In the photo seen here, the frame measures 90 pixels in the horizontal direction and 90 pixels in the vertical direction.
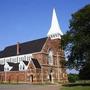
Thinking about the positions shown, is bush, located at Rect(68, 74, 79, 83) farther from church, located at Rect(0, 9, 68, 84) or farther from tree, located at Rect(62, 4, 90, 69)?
tree, located at Rect(62, 4, 90, 69)

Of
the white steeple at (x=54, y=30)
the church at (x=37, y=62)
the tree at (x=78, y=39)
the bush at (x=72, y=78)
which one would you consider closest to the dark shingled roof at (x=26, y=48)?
the church at (x=37, y=62)

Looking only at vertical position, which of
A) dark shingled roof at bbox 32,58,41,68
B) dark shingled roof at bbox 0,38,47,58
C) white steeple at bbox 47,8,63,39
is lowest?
dark shingled roof at bbox 32,58,41,68

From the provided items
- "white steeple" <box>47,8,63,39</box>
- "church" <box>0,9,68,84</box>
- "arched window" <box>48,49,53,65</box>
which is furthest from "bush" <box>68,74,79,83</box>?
"white steeple" <box>47,8,63,39</box>

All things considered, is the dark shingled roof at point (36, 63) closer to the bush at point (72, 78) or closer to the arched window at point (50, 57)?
the arched window at point (50, 57)

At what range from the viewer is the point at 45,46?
89.5m

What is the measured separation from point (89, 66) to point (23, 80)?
33.6 metres

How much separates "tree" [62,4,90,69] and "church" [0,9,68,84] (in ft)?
74.3

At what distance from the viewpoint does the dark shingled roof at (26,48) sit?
90.9 m

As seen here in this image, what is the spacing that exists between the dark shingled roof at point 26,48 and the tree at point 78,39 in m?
31.4

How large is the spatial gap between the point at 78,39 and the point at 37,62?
1333 inches

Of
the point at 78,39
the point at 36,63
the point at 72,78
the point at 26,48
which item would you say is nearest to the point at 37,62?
the point at 36,63

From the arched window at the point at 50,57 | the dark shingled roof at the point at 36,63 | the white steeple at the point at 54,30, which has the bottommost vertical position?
the dark shingled roof at the point at 36,63

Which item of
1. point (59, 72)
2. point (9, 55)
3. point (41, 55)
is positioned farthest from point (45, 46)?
point (9, 55)

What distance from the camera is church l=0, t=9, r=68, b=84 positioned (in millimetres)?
84062
